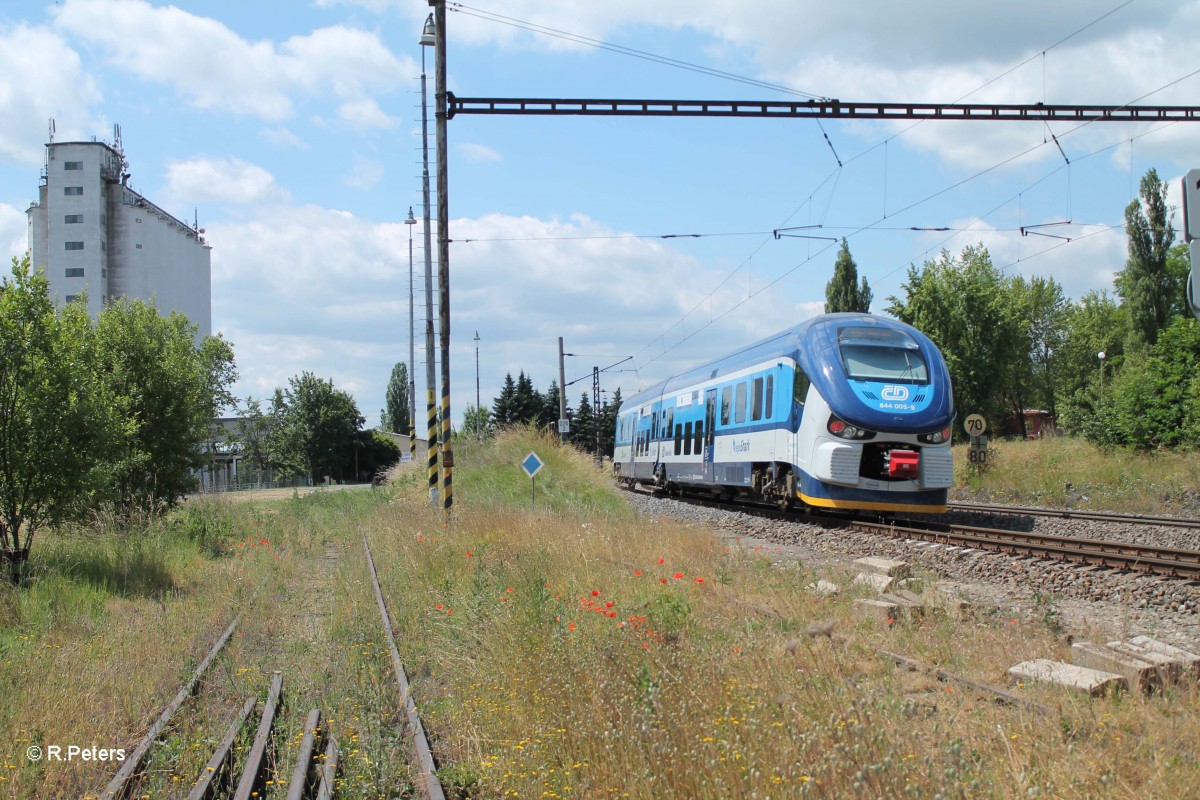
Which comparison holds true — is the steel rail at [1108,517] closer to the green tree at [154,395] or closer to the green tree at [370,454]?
the green tree at [154,395]

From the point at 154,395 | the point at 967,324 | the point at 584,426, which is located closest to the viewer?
the point at 154,395

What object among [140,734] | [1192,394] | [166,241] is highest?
[166,241]

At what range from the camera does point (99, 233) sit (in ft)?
235

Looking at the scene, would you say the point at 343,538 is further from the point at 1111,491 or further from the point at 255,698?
the point at 1111,491

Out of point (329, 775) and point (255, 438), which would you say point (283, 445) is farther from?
point (329, 775)

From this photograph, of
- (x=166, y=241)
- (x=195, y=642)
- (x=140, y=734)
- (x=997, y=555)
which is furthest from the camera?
(x=166, y=241)

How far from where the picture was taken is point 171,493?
20.7 metres

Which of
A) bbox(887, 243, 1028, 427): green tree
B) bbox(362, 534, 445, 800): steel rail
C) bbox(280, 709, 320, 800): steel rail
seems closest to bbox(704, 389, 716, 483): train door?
bbox(362, 534, 445, 800): steel rail

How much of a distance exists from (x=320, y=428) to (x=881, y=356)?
6956cm

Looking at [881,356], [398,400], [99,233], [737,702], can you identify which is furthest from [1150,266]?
[398,400]

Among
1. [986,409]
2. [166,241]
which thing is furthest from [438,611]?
[166,241]

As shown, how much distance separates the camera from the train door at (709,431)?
871 inches

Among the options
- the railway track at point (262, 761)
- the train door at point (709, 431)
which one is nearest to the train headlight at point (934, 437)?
the train door at point (709, 431)

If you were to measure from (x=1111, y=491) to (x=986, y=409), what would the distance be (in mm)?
32328
